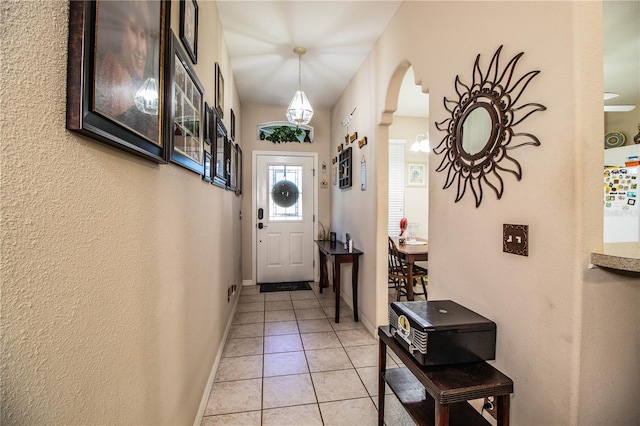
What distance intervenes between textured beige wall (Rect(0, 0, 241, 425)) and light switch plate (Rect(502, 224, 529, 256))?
1.37 m

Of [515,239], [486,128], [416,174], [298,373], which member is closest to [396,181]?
[416,174]

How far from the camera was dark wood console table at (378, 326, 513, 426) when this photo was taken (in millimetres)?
1062

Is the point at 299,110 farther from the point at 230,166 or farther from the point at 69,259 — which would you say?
the point at 69,259

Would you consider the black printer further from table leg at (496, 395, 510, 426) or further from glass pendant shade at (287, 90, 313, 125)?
glass pendant shade at (287, 90, 313, 125)

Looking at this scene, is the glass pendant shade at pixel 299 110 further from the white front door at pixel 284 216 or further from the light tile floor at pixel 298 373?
the light tile floor at pixel 298 373

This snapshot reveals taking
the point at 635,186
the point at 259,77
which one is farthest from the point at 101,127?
the point at 635,186

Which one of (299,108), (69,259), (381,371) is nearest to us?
(69,259)

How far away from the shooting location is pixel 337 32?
2613mm

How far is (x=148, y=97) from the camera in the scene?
915 millimetres

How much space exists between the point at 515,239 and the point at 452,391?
63cm

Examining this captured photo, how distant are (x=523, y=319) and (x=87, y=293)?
1.42m

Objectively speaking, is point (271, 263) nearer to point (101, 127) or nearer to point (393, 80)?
point (393, 80)

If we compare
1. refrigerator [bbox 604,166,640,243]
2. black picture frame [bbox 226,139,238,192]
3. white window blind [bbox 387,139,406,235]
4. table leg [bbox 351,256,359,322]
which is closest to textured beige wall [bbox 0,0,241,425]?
black picture frame [bbox 226,139,238,192]

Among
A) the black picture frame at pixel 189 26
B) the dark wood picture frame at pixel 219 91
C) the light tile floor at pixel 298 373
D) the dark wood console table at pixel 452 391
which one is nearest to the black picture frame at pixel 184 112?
the black picture frame at pixel 189 26
